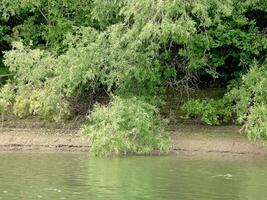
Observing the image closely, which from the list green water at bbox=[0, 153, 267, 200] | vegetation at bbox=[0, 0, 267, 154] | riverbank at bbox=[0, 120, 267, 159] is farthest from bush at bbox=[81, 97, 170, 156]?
riverbank at bbox=[0, 120, 267, 159]

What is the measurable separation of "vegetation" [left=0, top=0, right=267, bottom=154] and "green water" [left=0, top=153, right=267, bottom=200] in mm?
1167

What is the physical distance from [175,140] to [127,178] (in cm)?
566

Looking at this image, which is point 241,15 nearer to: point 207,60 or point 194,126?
point 207,60

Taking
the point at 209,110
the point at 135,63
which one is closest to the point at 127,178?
the point at 135,63

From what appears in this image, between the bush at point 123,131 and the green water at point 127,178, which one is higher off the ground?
the bush at point 123,131

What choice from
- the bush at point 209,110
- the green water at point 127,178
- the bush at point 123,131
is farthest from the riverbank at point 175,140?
the green water at point 127,178

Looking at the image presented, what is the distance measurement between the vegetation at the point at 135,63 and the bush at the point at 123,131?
29mm

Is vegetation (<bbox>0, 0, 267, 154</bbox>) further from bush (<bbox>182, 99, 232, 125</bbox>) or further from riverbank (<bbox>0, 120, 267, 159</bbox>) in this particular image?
riverbank (<bbox>0, 120, 267, 159</bbox>)

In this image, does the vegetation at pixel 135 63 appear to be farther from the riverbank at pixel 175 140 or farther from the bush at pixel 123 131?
the riverbank at pixel 175 140

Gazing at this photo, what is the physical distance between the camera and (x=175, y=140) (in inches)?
784

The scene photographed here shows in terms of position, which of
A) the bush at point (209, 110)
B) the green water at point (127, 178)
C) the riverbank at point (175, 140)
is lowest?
the green water at point (127, 178)

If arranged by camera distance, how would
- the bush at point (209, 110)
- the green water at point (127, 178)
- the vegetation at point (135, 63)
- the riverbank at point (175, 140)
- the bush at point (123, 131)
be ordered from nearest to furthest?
the green water at point (127, 178) → the bush at point (123, 131) → the vegetation at point (135, 63) → the riverbank at point (175, 140) → the bush at point (209, 110)

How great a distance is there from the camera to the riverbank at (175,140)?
63.3 ft

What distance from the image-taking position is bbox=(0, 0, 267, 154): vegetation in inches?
714
